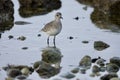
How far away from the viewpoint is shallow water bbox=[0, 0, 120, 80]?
2038cm

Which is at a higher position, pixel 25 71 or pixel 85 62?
pixel 85 62

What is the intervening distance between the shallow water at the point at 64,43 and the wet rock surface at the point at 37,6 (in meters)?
2.27

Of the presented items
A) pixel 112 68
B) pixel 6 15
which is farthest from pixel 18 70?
pixel 6 15

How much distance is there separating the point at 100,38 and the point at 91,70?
5.83m

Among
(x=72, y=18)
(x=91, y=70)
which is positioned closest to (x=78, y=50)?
(x=91, y=70)

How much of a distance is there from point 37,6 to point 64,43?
12.2 metres

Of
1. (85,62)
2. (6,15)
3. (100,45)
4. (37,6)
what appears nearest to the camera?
(85,62)

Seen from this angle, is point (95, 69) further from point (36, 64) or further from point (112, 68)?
point (36, 64)

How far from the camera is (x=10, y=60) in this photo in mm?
20500

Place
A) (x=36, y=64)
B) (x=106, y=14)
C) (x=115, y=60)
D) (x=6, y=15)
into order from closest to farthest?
(x=36, y=64) < (x=115, y=60) < (x=6, y=15) < (x=106, y=14)

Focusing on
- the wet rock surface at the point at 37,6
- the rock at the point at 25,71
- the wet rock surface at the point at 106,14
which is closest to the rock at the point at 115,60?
the rock at the point at 25,71

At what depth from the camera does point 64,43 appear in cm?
2355

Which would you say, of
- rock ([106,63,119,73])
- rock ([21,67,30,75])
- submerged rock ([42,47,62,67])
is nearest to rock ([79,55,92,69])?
rock ([106,63,119,73])

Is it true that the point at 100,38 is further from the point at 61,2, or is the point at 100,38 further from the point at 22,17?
the point at 61,2
